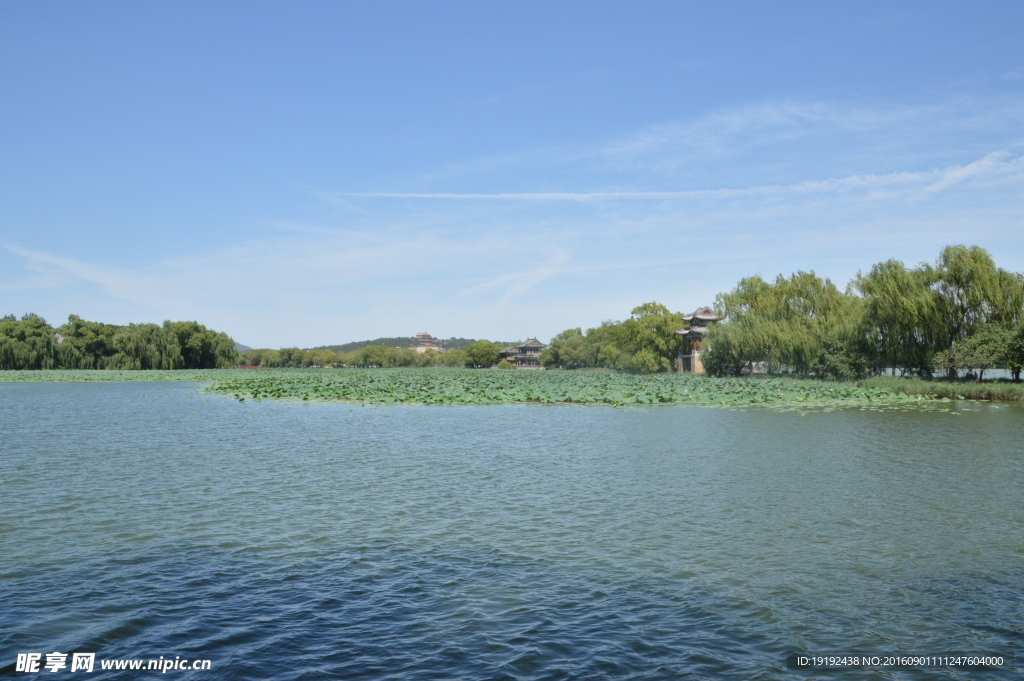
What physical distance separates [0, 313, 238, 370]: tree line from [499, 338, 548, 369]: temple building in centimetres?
7639

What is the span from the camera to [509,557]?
8.50 meters

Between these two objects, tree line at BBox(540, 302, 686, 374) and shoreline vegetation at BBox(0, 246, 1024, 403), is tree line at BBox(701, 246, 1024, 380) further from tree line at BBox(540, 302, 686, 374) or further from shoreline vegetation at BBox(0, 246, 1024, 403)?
tree line at BBox(540, 302, 686, 374)

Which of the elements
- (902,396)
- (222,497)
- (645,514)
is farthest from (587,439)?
(902,396)

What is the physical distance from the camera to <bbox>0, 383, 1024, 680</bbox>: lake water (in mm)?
6016

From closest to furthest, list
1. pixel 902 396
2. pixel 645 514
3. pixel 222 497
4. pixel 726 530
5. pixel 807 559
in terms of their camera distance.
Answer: pixel 807 559 → pixel 726 530 → pixel 645 514 → pixel 222 497 → pixel 902 396

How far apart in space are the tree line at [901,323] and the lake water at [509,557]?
2301 cm

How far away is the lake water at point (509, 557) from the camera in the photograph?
6.02 m

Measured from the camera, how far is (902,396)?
35.6 metres

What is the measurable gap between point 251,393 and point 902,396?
3354cm

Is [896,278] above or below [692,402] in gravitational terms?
above

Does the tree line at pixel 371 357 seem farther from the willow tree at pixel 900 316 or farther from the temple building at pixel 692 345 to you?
the willow tree at pixel 900 316

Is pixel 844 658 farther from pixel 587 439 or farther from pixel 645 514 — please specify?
pixel 587 439

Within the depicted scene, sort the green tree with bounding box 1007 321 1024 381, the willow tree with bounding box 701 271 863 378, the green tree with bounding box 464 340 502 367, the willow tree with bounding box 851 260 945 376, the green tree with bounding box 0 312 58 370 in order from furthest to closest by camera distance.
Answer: the green tree with bounding box 464 340 502 367 → the green tree with bounding box 0 312 58 370 → the willow tree with bounding box 701 271 863 378 → the willow tree with bounding box 851 260 945 376 → the green tree with bounding box 1007 321 1024 381

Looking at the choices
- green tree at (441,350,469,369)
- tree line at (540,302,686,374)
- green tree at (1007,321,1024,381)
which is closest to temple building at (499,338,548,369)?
green tree at (441,350,469,369)
